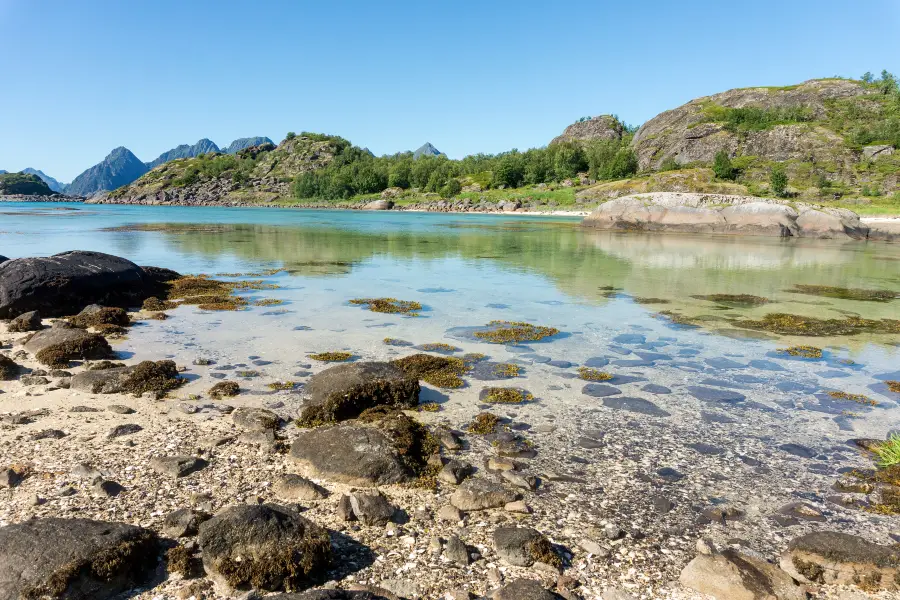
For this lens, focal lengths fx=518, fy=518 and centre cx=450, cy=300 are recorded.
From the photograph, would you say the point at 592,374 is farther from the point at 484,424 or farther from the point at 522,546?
the point at 522,546

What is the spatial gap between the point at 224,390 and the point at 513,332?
7448mm

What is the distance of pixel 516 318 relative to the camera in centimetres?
1588

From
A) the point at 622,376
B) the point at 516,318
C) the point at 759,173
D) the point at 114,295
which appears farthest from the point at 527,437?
the point at 759,173

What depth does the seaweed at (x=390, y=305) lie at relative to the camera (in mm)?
16547

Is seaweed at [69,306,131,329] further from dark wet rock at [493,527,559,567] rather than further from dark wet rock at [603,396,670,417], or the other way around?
dark wet rock at [493,527,559,567]

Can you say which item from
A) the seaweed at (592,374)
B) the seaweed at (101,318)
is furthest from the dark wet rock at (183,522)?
the seaweed at (101,318)

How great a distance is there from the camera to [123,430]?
24.5ft

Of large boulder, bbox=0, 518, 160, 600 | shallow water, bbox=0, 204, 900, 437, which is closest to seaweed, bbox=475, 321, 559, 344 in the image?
shallow water, bbox=0, 204, 900, 437

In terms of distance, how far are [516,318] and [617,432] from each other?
7.98m

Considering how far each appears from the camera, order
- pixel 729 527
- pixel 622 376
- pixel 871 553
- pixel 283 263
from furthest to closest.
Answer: pixel 283 263 → pixel 622 376 → pixel 729 527 → pixel 871 553

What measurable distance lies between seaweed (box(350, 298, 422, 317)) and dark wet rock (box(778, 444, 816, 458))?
10.5 m

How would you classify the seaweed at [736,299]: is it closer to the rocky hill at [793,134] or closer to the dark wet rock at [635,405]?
the dark wet rock at [635,405]

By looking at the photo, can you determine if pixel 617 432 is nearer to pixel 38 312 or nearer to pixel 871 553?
pixel 871 553

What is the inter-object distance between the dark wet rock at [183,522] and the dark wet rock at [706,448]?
6.50 meters
